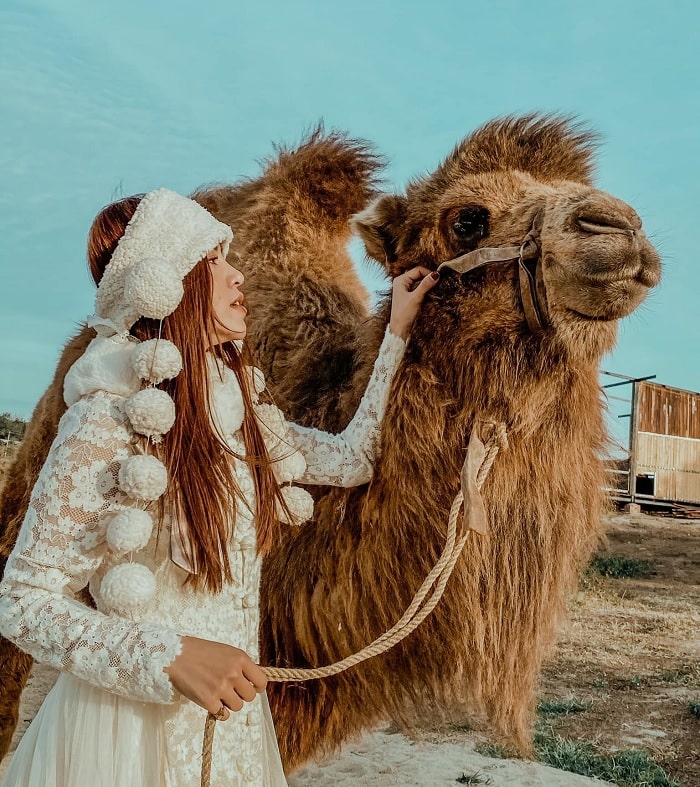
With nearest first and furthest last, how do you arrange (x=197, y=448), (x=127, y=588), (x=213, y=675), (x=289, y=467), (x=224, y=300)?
(x=213, y=675), (x=127, y=588), (x=197, y=448), (x=224, y=300), (x=289, y=467)

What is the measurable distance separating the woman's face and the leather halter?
761mm

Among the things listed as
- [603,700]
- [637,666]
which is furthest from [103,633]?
[637,666]

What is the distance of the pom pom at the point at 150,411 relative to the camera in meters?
1.84

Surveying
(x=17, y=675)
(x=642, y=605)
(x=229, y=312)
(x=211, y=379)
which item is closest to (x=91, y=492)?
(x=211, y=379)

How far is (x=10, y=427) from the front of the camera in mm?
15391

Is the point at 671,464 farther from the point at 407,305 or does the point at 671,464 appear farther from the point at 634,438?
the point at 407,305

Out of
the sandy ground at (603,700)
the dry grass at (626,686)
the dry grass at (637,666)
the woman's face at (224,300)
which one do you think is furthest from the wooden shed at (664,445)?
the woman's face at (224,300)

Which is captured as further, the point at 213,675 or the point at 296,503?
the point at 296,503

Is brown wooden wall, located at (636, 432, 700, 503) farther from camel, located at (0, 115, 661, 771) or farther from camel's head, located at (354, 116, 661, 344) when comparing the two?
camel, located at (0, 115, 661, 771)

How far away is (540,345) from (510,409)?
199mm

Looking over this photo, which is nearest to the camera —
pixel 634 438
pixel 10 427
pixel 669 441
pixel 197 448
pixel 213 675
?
pixel 213 675

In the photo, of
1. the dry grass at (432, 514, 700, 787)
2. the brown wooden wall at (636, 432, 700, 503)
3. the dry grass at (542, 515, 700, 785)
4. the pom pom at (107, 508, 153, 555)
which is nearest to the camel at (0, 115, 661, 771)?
the pom pom at (107, 508, 153, 555)

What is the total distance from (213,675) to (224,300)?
89cm

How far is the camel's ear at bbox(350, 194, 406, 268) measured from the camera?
9.60 feet
